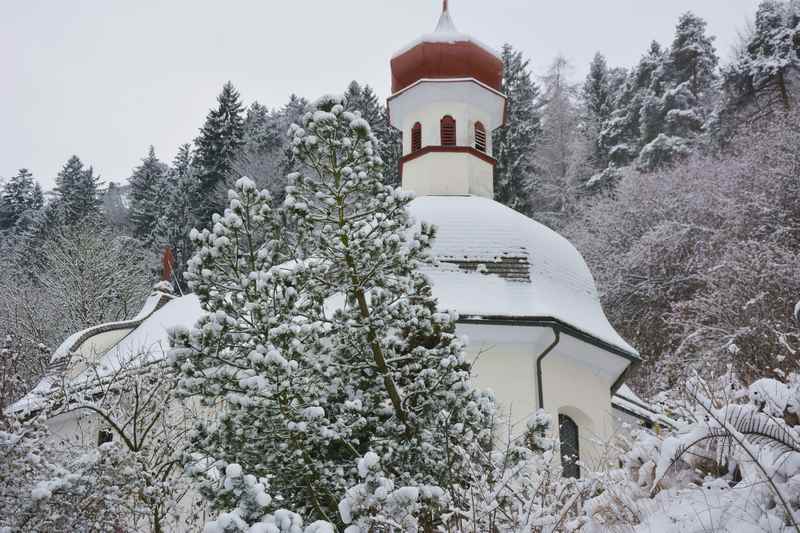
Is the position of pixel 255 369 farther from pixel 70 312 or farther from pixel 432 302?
pixel 70 312

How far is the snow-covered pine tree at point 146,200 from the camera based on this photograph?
39156 millimetres

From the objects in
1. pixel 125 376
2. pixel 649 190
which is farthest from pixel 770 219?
pixel 125 376

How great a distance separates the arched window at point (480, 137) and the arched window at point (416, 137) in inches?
47.4

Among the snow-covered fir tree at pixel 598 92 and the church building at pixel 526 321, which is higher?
the snow-covered fir tree at pixel 598 92

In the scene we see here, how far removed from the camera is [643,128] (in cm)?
3369

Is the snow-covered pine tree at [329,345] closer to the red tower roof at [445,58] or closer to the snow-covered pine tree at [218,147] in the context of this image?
the red tower roof at [445,58]

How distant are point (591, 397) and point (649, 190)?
627 inches

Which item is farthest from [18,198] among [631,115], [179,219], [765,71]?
[765,71]

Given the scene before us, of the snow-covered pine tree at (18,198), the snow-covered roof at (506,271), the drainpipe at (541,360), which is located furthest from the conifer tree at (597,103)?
the snow-covered pine tree at (18,198)

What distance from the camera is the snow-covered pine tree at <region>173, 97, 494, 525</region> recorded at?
6.14m

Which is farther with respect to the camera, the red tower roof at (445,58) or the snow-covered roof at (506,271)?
the red tower roof at (445,58)

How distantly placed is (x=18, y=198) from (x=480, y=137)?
122ft

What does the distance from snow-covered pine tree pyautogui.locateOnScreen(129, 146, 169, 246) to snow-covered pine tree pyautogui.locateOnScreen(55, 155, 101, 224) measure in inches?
72.6

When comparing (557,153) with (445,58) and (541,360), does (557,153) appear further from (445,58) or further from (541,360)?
(541,360)
